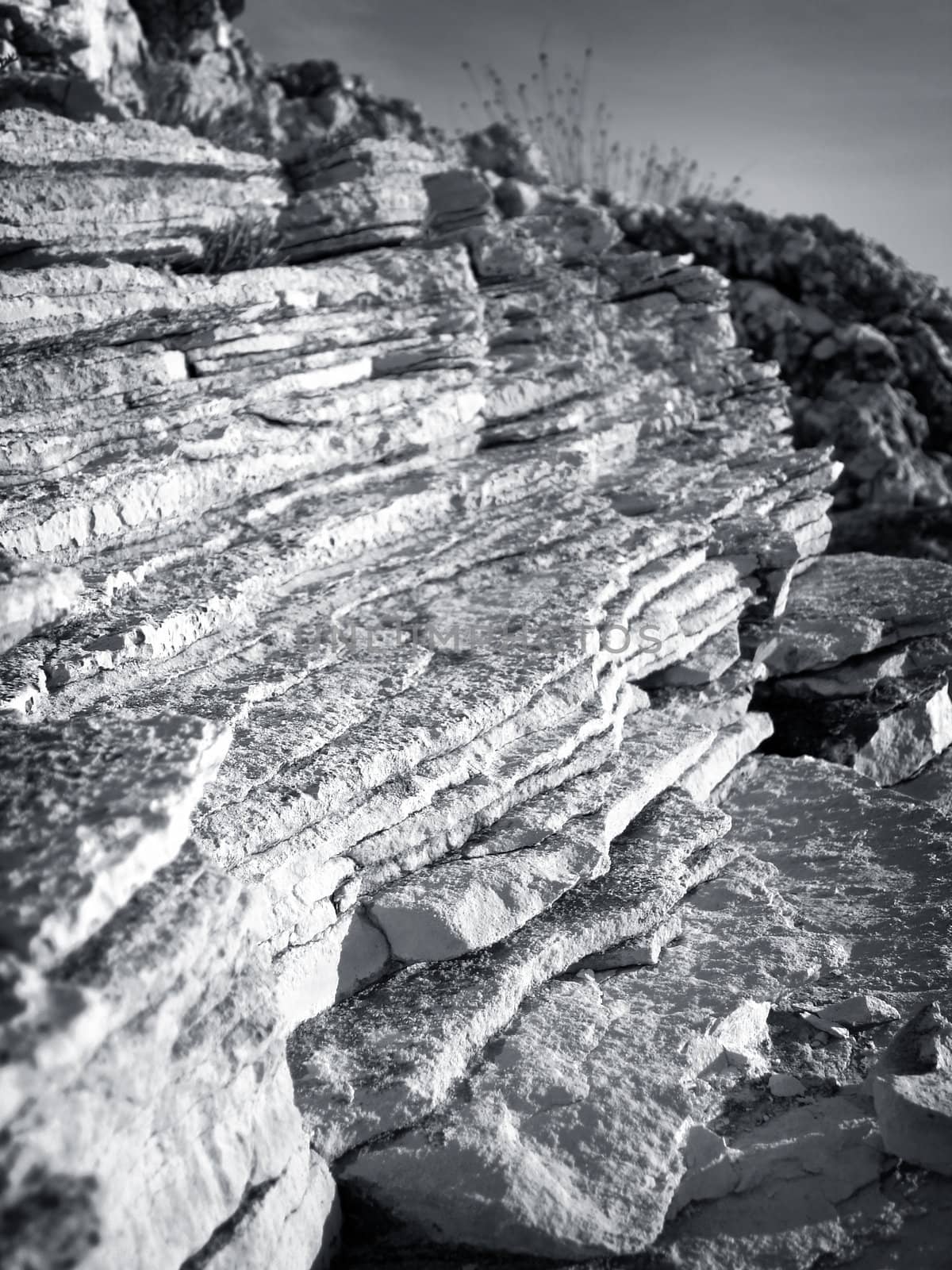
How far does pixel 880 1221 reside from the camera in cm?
311

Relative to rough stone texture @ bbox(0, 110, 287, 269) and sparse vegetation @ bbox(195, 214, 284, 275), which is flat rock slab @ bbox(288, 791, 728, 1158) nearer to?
rough stone texture @ bbox(0, 110, 287, 269)

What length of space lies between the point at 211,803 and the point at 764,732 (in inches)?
158

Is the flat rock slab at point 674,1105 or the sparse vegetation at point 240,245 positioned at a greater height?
the sparse vegetation at point 240,245

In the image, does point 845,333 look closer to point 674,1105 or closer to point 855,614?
point 855,614

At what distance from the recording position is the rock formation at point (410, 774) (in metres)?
2.72

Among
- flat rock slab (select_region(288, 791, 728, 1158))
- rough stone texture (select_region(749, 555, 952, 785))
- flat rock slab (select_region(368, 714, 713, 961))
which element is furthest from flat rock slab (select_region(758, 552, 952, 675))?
flat rock slab (select_region(288, 791, 728, 1158))

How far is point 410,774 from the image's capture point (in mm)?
4184

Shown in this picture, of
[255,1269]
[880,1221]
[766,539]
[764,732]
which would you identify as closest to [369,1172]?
[255,1269]

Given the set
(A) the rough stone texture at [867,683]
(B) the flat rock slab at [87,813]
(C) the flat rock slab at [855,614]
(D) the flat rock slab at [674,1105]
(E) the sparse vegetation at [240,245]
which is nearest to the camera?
(B) the flat rock slab at [87,813]

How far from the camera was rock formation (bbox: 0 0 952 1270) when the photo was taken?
107 inches

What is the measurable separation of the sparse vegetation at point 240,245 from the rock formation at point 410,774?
0.13 feet

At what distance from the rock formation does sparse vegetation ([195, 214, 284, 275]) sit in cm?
4

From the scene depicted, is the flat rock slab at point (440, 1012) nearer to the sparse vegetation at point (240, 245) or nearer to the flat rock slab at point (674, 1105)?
the flat rock slab at point (674, 1105)

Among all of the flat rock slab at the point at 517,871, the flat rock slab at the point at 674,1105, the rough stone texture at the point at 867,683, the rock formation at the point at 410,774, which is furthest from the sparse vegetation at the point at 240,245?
the flat rock slab at the point at 674,1105
